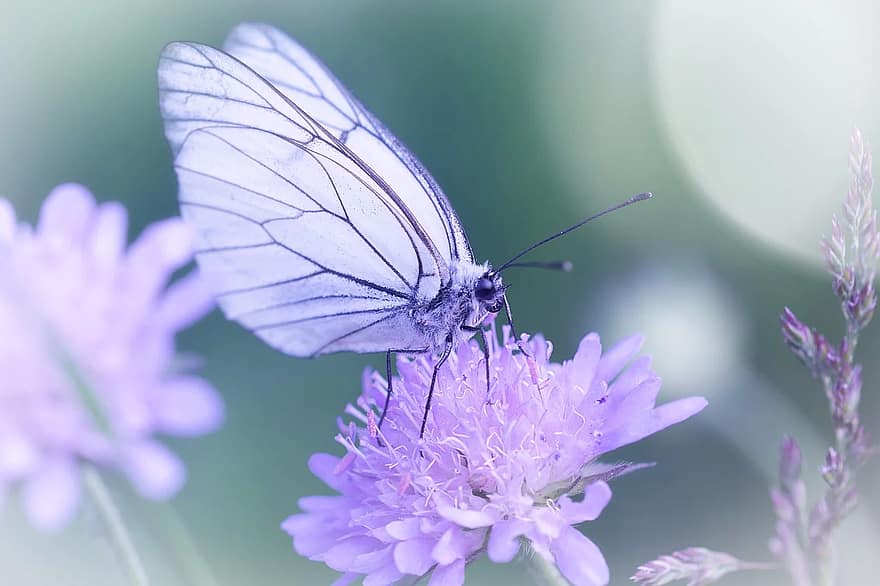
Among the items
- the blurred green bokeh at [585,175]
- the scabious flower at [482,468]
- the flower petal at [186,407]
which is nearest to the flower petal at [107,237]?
the flower petal at [186,407]

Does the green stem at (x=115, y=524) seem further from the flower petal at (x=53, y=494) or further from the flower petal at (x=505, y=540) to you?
the flower petal at (x=505, y=540)

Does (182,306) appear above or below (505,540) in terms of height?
above

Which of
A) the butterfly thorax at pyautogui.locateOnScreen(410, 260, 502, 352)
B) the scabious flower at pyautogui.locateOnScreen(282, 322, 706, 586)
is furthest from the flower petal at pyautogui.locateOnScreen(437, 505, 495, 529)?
the butterfly thorax at pyautogui.locateOnScreen(410, 260, 502, 352)

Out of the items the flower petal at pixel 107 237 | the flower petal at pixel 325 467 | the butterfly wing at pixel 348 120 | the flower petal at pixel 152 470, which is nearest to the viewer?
the flower petal at pixel 152 470

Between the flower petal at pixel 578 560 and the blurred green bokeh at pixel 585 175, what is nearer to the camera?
the flower petal at pixel 578 560

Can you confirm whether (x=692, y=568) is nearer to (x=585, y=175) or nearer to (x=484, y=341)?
(x=484, y=341)

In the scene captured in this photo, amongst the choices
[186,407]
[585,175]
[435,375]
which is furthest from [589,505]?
[585,175]
